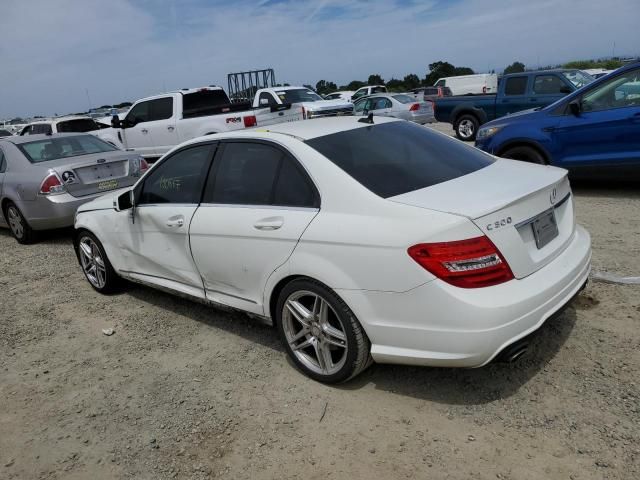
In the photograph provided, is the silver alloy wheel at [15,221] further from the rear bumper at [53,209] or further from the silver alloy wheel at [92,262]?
the silver alloy wheel at [92,262]

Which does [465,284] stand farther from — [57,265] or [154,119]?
[154,119]

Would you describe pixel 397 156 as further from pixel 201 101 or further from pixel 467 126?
pixel 467 126

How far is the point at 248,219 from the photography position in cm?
351

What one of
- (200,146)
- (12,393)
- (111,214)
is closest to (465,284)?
(200,146)

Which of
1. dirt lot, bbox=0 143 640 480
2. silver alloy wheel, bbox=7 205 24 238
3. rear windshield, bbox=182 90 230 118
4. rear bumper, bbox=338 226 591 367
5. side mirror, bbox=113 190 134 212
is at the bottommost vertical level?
dirt lot, bbox=0 143 640 480

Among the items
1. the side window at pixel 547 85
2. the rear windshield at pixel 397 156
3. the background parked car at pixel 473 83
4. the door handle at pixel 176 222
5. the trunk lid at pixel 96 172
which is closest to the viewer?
the rear windshield at pixel 397 156

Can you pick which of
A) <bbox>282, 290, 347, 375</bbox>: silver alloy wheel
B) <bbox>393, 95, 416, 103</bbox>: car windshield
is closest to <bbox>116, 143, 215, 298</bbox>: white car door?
<bbox>282, 290, 347, 375</bbox>: silver alloy wheel

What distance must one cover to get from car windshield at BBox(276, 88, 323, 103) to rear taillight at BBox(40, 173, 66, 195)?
351 inches

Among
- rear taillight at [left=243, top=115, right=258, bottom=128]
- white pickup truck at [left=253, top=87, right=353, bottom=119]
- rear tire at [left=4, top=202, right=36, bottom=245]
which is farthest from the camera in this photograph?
white pickup truck at [left=253, top=87, right=353, bottom=119]

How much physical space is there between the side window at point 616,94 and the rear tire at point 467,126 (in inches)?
298

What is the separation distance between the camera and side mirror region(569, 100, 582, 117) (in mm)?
7109

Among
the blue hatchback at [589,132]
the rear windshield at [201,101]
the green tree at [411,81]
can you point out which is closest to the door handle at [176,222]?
the blue hatchback at [589,132]

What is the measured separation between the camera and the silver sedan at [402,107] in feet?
59.1

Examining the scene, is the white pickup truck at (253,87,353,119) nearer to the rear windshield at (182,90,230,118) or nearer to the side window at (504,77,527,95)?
the rear windshield at (182,90,230,118)
